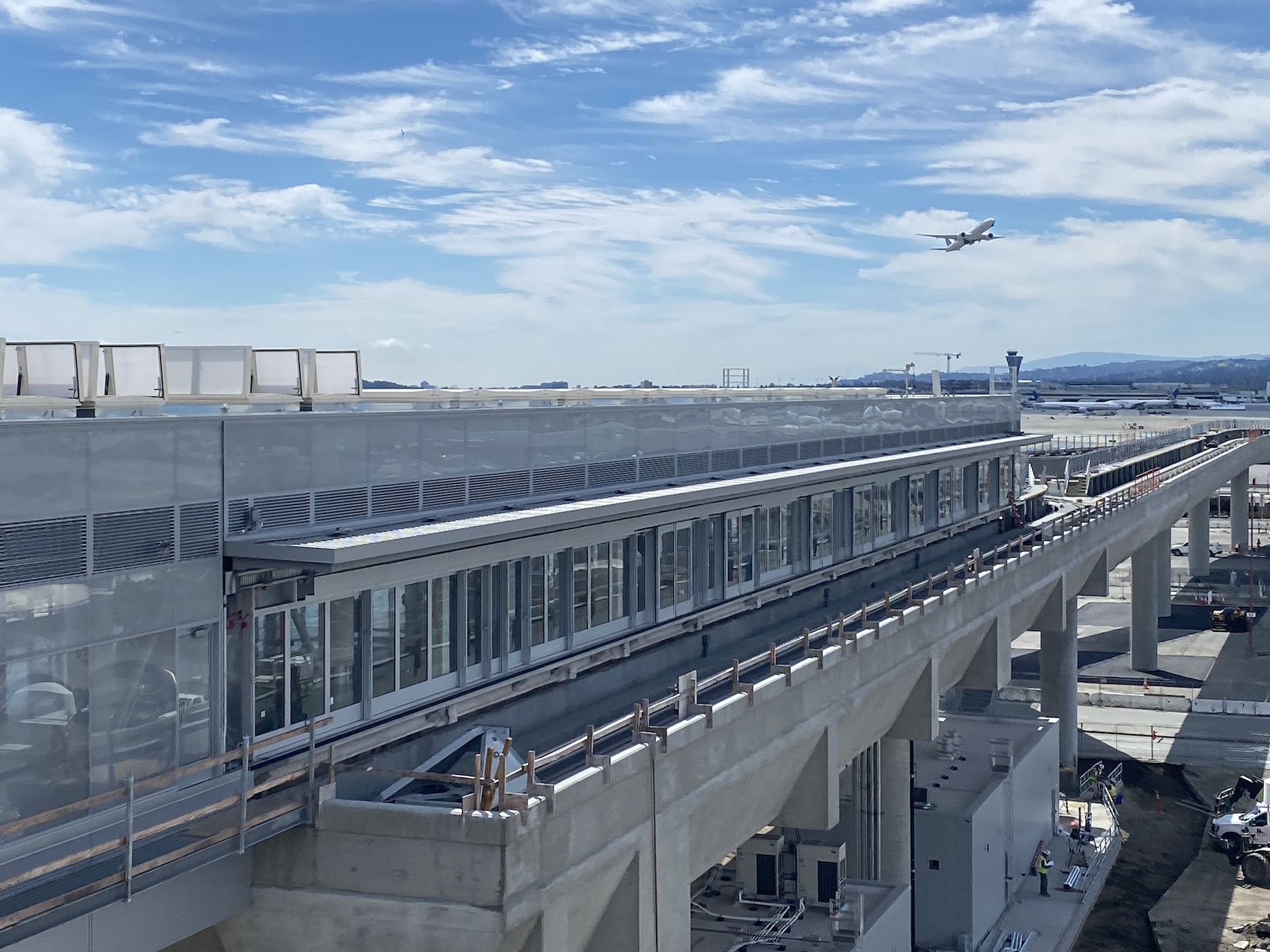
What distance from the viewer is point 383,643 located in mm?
18172

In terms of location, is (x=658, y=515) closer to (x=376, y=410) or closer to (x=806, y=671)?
(x=806, y=671)

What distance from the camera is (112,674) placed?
47.3 feet

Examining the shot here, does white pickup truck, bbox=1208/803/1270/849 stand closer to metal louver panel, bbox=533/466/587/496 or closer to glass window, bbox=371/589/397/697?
metal louver panel, bbox=533/466/587/496

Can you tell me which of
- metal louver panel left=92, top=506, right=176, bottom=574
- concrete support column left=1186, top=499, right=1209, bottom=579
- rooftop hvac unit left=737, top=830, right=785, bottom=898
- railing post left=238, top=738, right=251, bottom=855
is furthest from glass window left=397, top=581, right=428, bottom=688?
concrete support column left=1186, top=499, right=1209, bottom=579

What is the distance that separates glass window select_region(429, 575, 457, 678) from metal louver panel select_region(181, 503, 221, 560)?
392 cm

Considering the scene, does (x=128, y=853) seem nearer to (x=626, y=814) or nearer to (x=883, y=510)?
(x=626, y=814)

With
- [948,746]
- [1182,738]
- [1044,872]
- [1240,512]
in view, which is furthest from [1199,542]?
[948,746]

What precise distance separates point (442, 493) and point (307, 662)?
3672mm

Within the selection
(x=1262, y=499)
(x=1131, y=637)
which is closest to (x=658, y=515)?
(x=1131, y=637)

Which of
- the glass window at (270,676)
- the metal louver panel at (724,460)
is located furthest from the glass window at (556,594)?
the metal louver panel at (724,460)

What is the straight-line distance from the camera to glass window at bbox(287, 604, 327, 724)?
16.8 m

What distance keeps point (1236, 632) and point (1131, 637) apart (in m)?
13.6

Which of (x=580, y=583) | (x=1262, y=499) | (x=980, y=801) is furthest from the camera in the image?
(x=1262, y=499)

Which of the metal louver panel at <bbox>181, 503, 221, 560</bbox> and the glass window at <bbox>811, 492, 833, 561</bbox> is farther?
the glass window at <bbox>811, 492, 833, 561</bbox>
